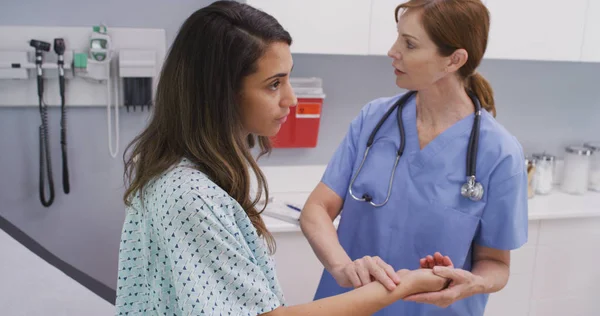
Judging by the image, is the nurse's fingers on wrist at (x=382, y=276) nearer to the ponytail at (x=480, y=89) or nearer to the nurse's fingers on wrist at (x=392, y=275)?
the nurse's fingers on wrist at (x=392, y=275)

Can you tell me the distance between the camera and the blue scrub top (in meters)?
1.37

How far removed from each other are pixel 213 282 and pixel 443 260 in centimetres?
58

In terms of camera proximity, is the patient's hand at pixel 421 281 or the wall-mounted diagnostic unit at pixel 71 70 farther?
the wall-mounted diagnostic unit at pixel 71 70

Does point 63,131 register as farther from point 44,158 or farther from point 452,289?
point 452,289

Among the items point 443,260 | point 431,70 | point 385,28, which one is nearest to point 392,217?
point 443,260

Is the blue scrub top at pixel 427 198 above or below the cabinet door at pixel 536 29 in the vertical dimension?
below

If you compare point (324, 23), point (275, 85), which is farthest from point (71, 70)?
point (275, 85)

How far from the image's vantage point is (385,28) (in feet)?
7.00

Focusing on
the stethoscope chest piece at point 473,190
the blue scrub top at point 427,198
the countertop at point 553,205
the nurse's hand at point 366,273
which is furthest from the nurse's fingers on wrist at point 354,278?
the countertop at point 553,205

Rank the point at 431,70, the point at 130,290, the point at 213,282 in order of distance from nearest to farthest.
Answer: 1. the point at 213,282
2. the point at 130,290
3. the point at 431,70

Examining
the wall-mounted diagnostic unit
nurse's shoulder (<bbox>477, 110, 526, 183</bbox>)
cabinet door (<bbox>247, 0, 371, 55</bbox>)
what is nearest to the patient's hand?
nurse's shoulder (<bbox>477, 110, 526, 183</bbox>)

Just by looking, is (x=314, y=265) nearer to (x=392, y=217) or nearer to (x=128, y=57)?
(x=392, y=217)

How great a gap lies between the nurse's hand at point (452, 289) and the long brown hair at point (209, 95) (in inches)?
18.8

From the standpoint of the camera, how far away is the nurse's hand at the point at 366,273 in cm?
117
